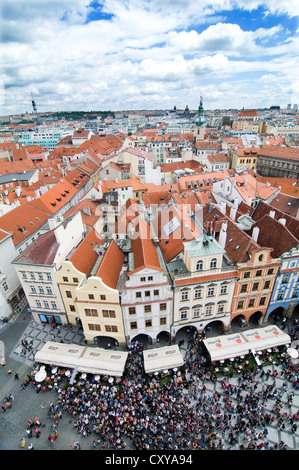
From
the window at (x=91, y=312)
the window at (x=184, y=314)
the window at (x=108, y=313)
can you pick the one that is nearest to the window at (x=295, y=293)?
the window at (x=184, y=314)

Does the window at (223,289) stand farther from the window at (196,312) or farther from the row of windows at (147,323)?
the row of windows at (147,323)

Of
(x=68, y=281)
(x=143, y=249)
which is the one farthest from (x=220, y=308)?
(x=68, y=281)

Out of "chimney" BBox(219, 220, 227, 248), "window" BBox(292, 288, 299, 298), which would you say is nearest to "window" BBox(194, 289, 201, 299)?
"chimney" BBox(219, 220, 227, 248)

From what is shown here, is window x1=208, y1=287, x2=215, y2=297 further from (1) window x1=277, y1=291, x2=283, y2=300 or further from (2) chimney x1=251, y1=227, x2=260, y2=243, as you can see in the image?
(2) chimney x1=251, y1=227, x2=260, y2=243

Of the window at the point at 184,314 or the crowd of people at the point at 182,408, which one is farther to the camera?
the window at the point at 184,314

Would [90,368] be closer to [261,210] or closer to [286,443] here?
[286,443]

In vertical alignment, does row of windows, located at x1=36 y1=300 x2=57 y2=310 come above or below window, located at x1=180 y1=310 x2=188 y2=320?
below
